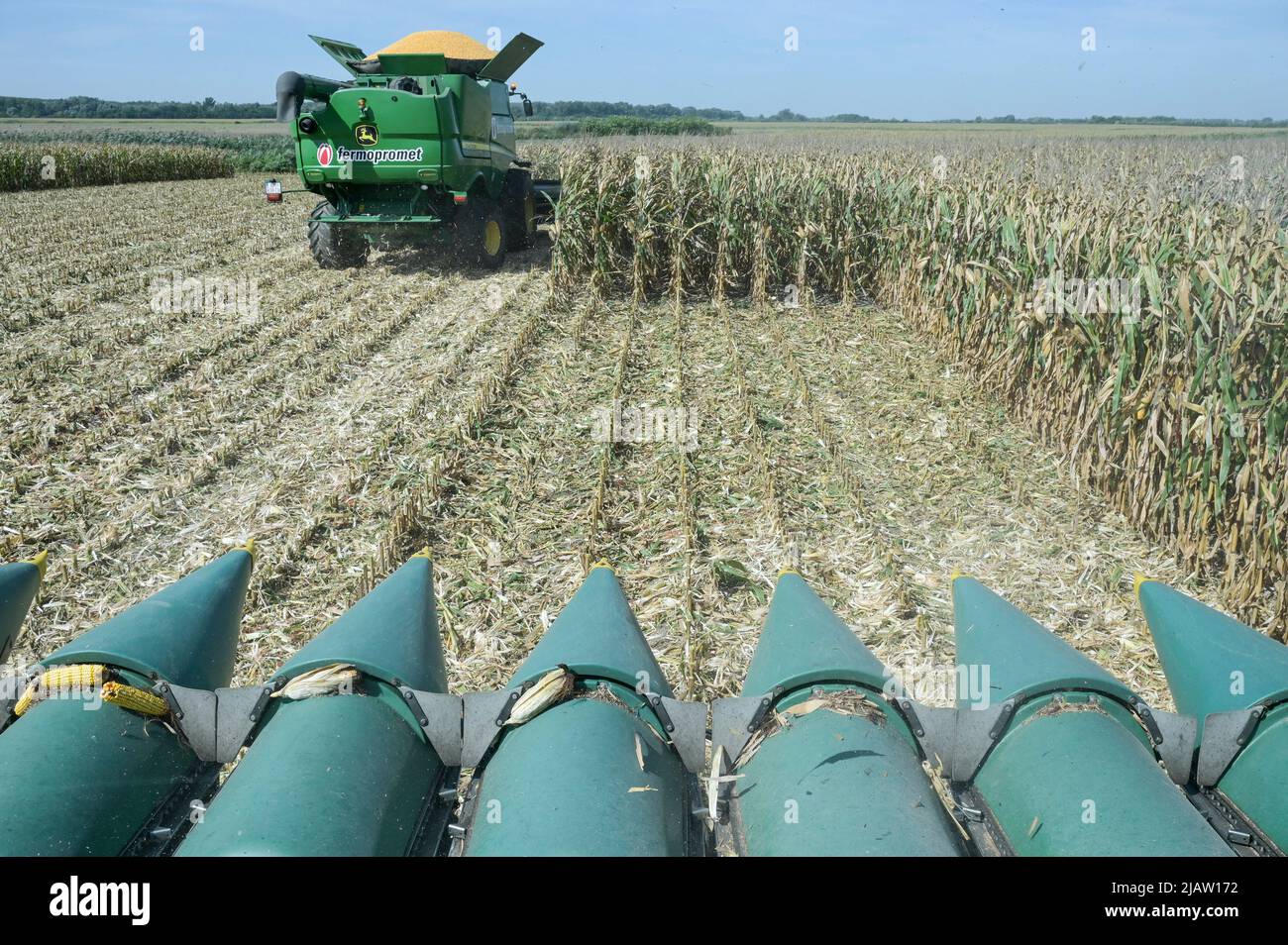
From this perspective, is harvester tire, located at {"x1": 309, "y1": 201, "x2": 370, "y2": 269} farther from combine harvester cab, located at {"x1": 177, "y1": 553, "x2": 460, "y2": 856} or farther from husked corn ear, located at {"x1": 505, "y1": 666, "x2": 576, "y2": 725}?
husked corn ear, located at {"x1": 505, "y1": 666, "x2": 576, "y2": 725}

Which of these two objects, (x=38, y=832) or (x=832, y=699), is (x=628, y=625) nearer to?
(x=832, y=699)

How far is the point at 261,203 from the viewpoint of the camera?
21.1m

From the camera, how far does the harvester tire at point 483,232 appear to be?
11898 mm

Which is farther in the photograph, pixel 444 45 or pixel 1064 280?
pixel 444 45

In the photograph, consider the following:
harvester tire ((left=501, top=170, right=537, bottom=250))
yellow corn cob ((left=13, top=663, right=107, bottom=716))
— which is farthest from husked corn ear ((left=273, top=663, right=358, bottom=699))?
harvester tire ((left=501, top=170, right=537, bottom=250))

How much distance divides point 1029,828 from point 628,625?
3.48ft

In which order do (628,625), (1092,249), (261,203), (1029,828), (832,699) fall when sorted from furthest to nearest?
(261,203) → (1092,249) → (628,625) → (832,699) → (1029,828)

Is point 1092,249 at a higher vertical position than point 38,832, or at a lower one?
higher

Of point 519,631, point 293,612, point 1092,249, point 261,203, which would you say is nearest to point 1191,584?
point 1092,249

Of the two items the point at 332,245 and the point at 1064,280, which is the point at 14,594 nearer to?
the point at 1064,280

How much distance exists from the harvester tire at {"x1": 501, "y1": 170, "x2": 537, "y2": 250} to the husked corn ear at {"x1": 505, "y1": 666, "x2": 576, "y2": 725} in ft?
40.0

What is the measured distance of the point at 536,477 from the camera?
5.93 metres

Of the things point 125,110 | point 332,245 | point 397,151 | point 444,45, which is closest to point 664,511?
point 397,151

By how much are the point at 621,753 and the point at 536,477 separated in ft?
13.9
